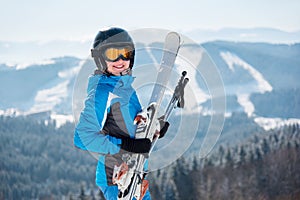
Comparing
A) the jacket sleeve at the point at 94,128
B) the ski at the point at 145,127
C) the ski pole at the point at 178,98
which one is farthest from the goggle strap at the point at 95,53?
the ski pole at the point at 178,98

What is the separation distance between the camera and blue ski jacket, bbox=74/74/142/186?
3.37m

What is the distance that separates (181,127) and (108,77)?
68 cm

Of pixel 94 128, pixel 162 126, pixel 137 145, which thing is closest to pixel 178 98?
pixel 162 126

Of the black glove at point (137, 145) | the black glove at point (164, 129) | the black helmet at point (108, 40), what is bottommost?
the black glove at point (137, 145)

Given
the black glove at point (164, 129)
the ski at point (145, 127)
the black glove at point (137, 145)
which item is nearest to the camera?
the black glove at point (137, 145)

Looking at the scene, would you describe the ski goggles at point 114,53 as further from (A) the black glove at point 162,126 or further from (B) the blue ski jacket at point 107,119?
(A) the black glove at point 162,126

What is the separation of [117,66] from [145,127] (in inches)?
20.1

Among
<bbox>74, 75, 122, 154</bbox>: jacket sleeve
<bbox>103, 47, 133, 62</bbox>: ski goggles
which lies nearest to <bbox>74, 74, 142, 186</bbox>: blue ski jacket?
<bbox>74, 75, 122, 154</bbox>: jacket sleeve

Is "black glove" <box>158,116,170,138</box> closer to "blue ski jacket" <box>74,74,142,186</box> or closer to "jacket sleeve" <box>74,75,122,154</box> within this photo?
"blue ski jacket" <box>74,74,142,186</box>

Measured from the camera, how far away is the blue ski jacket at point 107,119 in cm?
337

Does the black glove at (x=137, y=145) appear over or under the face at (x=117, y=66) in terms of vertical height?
under

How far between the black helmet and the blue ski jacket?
0.16 meters

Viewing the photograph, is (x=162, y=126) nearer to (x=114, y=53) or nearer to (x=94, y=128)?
(x=94, y=128)

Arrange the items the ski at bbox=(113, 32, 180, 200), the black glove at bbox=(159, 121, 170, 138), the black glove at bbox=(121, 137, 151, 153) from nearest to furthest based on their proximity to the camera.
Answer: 1. the black glove at bbox=(121, 137, 151, 153)
2. the ski at bbox=(113, 32, 180, 200)
3. the black glove at bbox=(159, 121, 170, 138)
